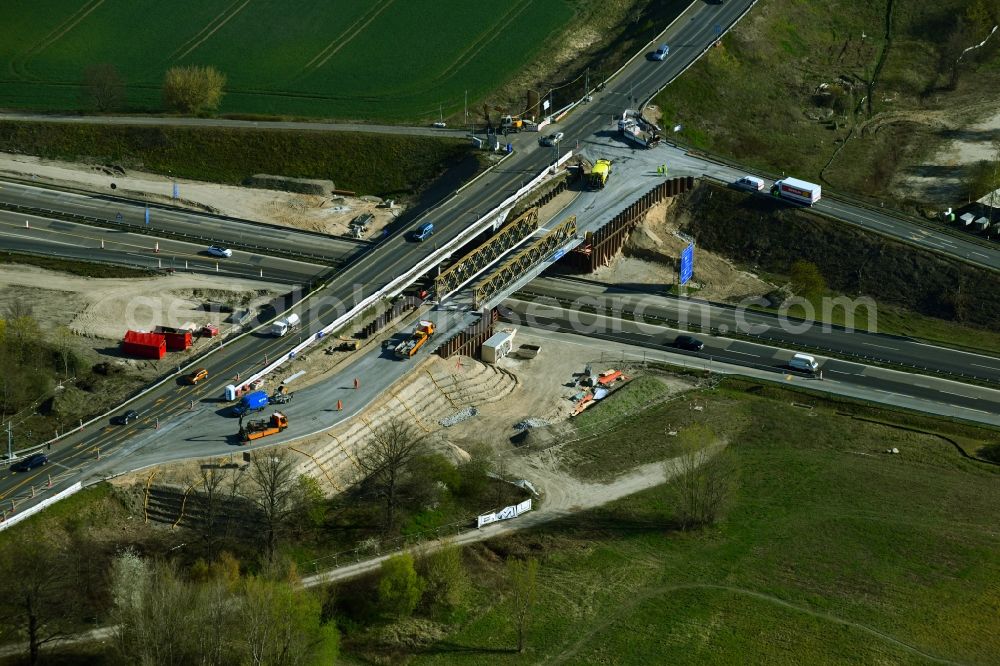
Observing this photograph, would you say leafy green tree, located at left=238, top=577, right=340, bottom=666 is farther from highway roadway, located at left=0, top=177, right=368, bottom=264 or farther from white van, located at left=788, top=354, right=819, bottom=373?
highway roadway, located at left=0, top=177, right=368, bottom=264

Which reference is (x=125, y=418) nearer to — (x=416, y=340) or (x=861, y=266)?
(x=416, y=340)

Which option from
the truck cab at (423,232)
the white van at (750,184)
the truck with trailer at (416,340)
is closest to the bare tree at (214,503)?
the truck with trailer at (416,340)

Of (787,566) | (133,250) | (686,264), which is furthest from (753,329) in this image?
(133,250)

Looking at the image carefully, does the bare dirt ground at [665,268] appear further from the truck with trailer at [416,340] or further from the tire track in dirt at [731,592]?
the tire track in dirt at [731,592]

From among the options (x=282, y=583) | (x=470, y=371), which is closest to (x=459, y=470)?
(x=470, y=371)

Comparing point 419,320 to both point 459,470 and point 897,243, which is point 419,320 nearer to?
point 459,470

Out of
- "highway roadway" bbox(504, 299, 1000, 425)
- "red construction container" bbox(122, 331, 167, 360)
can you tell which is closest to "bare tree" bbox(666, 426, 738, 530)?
"highway roadway" bbox(504, 299, 1000, 425)
